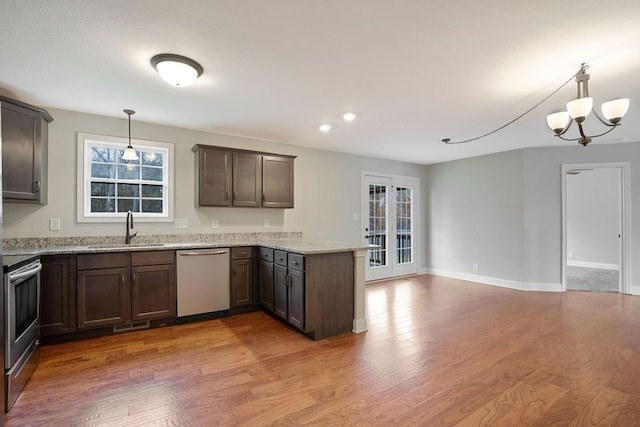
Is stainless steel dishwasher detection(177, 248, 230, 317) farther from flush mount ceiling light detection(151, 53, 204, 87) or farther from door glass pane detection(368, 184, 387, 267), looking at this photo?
door glass pane detection(368, 184, 387, 267)

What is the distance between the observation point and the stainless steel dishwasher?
3564mm

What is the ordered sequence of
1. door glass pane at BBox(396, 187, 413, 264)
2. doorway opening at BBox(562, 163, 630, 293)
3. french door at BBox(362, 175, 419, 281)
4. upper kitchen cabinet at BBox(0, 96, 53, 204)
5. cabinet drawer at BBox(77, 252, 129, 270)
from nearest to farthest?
upper kitchen cabinet at BBox(0, 96, 53, 204) < cabinet drawer at BBox(77, 252, 129, 270) < french door at BBox(362, 175, 419, 281) < door glass pane at BBox(396, 187, 413, 264) < doorway opening at BBox(562, 163, 630, 293)

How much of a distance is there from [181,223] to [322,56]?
286 cm

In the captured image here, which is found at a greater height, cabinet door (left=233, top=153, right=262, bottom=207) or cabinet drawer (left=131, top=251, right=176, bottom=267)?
cabinet door (left=233, top=153, right=262, bottom=207)

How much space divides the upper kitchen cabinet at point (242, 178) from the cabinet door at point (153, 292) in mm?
1004

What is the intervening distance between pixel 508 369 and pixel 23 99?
5.19 meters

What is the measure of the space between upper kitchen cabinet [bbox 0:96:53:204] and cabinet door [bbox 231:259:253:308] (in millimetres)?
2136

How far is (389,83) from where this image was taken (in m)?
2.82

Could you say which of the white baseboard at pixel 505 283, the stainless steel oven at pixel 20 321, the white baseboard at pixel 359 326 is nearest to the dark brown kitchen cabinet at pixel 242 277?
the white baseboard at pixel 359 326

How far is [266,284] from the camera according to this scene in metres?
3.89

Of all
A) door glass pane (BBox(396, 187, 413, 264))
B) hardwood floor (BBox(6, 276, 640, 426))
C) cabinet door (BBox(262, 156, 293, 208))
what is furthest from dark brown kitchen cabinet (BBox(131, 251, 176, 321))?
door glass pane (BBox(396, 187, 413, 264))

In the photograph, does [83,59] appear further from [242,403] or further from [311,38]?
[242,403]

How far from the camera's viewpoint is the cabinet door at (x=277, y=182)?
4426 mm

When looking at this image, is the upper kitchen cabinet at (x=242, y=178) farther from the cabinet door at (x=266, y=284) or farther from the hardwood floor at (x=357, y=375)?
the hardwood floor at (x=357, y=375)
